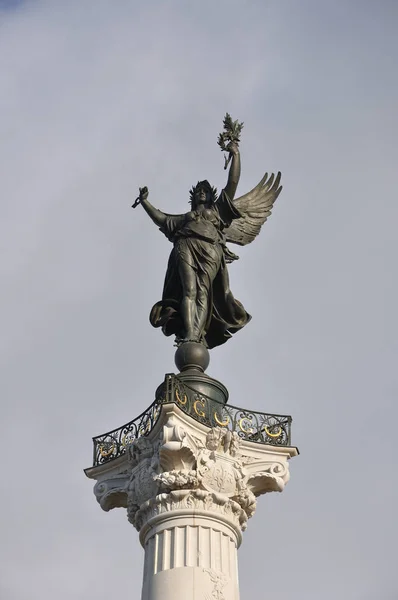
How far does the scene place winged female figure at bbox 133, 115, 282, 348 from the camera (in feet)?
94.2

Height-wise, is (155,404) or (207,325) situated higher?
(207,325)

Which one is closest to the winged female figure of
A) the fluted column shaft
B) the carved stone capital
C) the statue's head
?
the statue's head

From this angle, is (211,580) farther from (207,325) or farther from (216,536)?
(207,325)

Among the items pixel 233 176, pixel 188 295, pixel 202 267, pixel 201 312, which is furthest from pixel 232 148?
pixel 201 312

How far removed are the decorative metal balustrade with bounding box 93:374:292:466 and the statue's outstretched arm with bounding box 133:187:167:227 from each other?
571 centimetres

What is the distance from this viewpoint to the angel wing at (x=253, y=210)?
31.8 metres

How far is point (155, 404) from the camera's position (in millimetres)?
25281

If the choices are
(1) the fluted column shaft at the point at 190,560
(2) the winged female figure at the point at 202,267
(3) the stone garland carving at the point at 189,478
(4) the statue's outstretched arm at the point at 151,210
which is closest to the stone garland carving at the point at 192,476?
(3) the stone garland carving at the point at 189,478

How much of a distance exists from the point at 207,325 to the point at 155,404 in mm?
4441

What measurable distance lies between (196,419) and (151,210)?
7.47 m

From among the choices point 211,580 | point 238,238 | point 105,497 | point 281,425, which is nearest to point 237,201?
point 238,238

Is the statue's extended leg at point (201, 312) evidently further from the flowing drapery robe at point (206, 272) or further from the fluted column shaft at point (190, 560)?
the fluted column shaft at point (190, 560)

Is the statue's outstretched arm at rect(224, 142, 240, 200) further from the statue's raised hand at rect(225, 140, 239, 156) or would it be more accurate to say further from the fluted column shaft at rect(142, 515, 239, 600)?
the fluted column shaft at rect(142, 515, 239, 600)

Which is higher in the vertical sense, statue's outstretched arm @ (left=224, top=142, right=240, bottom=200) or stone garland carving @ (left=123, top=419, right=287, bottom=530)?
statue's outstretched arm @ (left=224, top=142, right=240, bottom=200)
